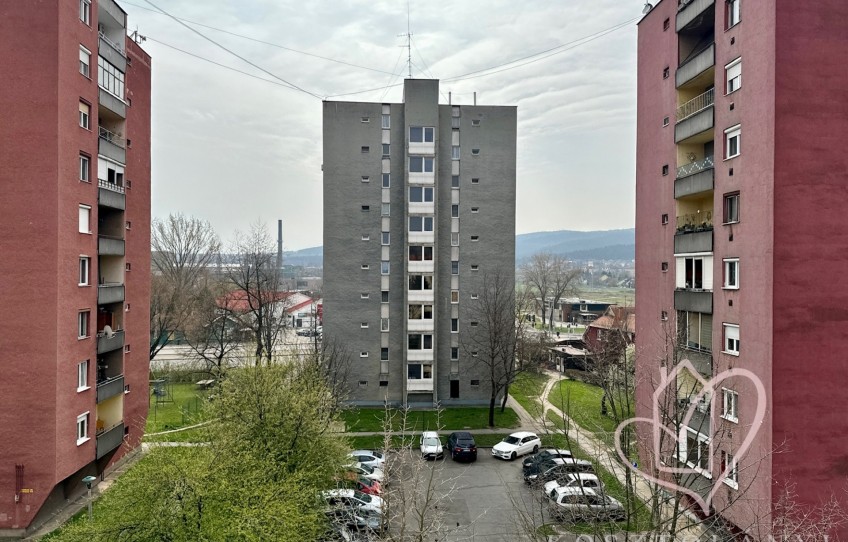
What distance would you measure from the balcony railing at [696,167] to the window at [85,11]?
22.6 meters

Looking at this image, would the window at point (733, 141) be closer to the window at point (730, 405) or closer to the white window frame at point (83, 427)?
the window at point (730, 405)

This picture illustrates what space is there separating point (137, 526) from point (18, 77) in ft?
49.0

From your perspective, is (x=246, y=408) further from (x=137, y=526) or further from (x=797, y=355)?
(x=797, y=355)

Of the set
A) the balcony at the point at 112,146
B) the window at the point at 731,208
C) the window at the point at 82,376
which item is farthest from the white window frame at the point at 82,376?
the window at the point at 731,208

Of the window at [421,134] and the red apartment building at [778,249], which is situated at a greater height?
A: the window at [421,134]

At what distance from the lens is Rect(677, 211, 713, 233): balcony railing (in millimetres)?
17234

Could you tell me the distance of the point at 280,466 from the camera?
14195 millimetres

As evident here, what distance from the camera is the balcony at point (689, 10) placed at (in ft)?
54.9

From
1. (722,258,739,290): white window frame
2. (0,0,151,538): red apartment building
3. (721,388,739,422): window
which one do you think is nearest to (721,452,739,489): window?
(721,388,739,422): window

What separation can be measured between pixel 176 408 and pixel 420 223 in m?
20.3

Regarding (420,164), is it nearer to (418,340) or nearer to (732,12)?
(418,340)

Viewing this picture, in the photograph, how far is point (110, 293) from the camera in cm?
1989

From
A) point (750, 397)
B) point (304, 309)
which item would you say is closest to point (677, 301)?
point (750, 397)

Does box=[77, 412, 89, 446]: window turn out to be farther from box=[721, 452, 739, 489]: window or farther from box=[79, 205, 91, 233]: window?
box=[721, 452, 739, 489]: window
